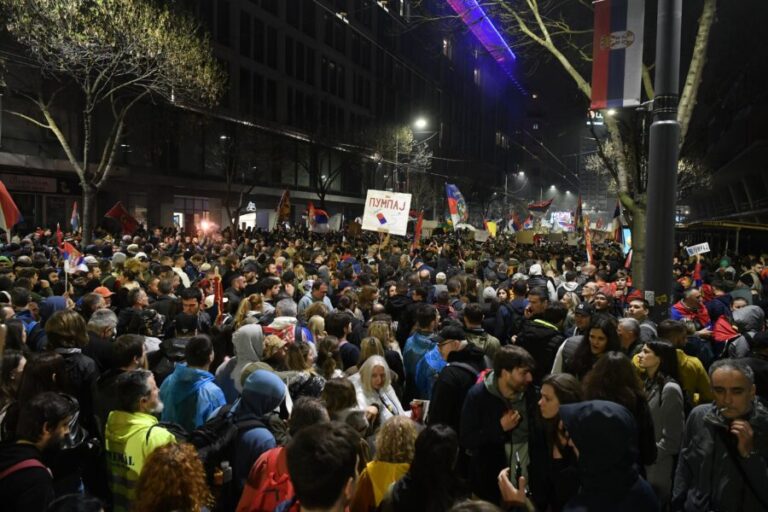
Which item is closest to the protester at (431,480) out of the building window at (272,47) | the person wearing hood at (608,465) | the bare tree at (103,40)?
the person wearing hood at (608,465)

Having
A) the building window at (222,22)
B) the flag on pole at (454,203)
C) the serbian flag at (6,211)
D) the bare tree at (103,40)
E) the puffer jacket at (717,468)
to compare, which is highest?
the building window at (222,22)

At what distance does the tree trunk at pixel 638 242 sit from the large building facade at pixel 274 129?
220 inches

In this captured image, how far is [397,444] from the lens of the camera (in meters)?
3.30

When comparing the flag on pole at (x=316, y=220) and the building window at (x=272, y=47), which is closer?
the flag on pole at (x=316, y=220)

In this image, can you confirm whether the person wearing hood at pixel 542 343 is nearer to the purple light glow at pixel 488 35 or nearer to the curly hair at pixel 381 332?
the curly hair at pixel 381 332

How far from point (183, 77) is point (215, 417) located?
16.6 meters

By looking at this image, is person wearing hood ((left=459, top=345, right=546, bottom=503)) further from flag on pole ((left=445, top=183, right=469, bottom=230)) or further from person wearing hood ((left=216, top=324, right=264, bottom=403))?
flag on pole ((left=445, top=183, right=469, bottom=230))

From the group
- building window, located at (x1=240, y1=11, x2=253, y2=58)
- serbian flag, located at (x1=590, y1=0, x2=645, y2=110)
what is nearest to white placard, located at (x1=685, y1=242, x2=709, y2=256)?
serbian flag, located at (x1=590, y1=0, x2=645, y2=110)

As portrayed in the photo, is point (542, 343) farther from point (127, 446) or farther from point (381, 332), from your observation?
point (127, 446)

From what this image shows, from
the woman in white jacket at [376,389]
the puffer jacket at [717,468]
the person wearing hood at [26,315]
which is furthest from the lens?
the person wearing hood at [26,315]

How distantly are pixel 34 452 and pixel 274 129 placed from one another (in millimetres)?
41733

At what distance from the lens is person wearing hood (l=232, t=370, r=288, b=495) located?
145 inches

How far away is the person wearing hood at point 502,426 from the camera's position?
3.85 meters

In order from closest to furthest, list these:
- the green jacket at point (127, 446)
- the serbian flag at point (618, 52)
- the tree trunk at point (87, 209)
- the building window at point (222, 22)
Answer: the green jacket at point (127, 446)
the serbian flag at point (618, 52)
the tree trunk at point (87, 209)
the building window at point (222, 22)
